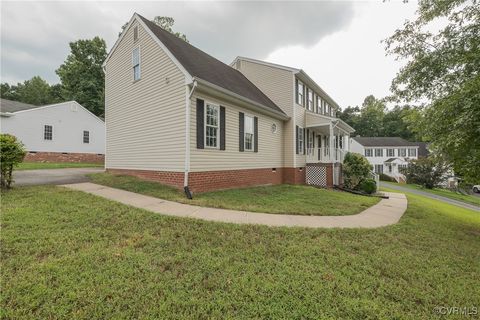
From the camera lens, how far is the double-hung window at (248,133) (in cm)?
1052

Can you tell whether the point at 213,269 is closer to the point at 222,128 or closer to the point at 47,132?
the point at 222,128

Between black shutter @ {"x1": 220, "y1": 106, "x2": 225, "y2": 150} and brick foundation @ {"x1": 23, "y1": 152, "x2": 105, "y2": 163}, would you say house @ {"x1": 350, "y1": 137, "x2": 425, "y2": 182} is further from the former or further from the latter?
brick foundation @ {"x1": 23, "y1": 152, "x2": 105, "y2": 163}

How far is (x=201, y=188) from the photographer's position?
8.17m

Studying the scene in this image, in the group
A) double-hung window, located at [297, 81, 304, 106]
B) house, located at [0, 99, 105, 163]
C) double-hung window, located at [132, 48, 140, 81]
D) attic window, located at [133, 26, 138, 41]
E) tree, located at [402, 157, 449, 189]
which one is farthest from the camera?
tree, located at [402, 157, 449, 189]

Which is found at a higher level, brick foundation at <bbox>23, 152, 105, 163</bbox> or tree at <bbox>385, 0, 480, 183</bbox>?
tree at <bbox>385, 0, 480, 183</bbox>

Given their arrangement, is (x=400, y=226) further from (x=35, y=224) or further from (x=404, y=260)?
(x=35, y=224)

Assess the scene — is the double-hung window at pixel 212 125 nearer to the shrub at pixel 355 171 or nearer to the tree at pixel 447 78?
the tree at pixel 447 78

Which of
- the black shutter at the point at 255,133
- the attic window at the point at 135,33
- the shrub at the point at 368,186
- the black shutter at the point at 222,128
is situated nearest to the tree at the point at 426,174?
the shrub at the point at 368,186

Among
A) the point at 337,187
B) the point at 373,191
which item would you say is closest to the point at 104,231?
the point at 337,187

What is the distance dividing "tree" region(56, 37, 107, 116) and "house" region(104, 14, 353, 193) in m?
22.8

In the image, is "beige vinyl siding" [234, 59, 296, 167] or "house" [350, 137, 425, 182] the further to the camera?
"house" [350, 137, 425, 182]

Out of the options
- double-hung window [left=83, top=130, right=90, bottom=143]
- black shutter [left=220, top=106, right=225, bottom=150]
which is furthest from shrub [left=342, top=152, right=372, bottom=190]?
double-hung window [left=83, top=130, right=90, bottom=143]

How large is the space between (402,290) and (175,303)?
2778 mm

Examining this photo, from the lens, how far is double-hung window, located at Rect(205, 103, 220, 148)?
8.48m
